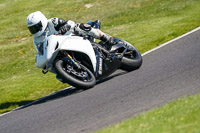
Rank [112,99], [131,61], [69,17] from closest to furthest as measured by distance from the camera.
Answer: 1. [112,99]
2. [131,61]
3. [69,17]

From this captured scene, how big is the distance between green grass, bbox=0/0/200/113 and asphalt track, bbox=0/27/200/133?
5.40 feet

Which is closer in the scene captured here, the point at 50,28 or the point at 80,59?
the point at 80,59

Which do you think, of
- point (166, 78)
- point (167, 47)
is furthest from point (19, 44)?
point (166, 78)

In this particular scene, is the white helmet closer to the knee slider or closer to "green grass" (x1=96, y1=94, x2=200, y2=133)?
the knee slider

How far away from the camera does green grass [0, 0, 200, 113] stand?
1201 cm

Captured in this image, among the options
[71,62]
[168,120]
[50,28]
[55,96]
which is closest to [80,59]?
[71,62]

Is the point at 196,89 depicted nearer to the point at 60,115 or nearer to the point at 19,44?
the point at 60,115

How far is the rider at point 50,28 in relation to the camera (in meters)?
9.60

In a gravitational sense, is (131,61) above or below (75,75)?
below

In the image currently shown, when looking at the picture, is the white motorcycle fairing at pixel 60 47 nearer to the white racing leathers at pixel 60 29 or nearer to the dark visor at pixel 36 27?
the white racing leathers at pixel 60 29

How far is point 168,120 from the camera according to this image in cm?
567

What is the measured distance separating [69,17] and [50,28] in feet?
50.6

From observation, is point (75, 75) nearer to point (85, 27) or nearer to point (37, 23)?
point (85, 27)

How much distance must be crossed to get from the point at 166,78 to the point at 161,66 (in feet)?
4.51
